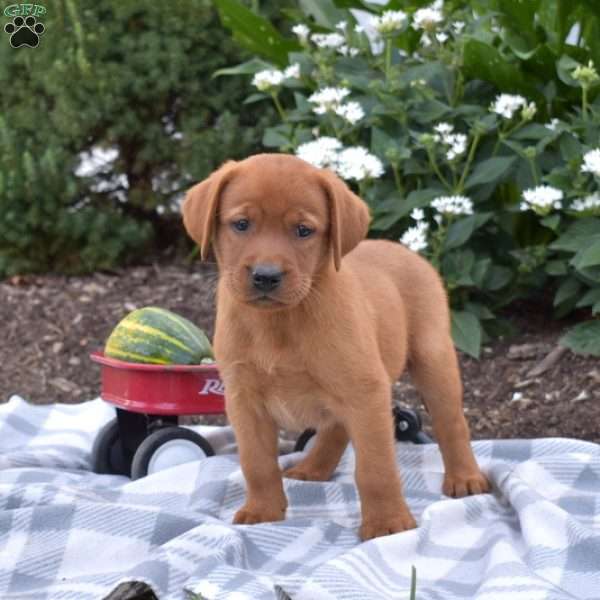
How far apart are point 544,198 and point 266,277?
2.76 m

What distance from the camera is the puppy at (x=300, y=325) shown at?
3.79 m

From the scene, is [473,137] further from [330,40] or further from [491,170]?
[330,40]

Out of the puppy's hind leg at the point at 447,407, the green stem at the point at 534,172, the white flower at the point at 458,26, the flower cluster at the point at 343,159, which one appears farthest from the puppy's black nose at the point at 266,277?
the white flower at the point at 458,26

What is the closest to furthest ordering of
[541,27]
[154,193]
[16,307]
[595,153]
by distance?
[595,153]
[541,27]
[16,307]
[154,193]

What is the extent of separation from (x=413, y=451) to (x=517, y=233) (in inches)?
92.6

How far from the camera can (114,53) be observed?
7668 millimetres

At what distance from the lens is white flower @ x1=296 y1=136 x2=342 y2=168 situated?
636 centimetres

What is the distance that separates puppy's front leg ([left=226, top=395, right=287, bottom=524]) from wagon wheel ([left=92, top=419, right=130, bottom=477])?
3.31ft

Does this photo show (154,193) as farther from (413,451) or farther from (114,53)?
(413,451)

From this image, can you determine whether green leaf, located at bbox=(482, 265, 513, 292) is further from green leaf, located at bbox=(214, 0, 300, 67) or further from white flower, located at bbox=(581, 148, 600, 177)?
green leaf, located at bbox=(214, 0, 300, 67)

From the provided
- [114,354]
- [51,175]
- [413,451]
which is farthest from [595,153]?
[51,175]

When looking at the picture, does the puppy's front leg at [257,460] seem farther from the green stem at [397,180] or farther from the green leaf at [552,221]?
the green stem at [397,180]

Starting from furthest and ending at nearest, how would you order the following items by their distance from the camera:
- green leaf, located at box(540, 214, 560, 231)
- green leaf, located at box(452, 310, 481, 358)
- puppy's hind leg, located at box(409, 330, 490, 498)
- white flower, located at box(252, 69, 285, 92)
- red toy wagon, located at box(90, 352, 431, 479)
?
white flower, located at box(252, 69, 285, 92) < green leaf, located at box(452, 310, 481, 358) < green leaf, located at box(540, 214, 560, 231) < red toy wagon, located at box(90, 352, 431, 479) < puppy's hind leg, located at box(409, 330, 490, 498)

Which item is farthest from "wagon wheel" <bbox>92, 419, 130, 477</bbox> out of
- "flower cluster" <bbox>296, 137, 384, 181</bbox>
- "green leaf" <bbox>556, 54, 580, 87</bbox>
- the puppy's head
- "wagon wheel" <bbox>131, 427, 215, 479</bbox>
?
"green leaf" <bbox>556, 54, 580, 87</bbox>
